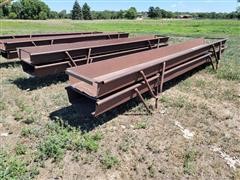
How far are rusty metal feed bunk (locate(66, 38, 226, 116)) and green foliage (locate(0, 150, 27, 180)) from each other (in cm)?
121

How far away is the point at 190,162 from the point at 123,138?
3.44 feet

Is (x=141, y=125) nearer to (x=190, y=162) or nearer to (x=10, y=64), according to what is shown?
(x=190, y=162)

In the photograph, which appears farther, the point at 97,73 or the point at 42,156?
the point at 97,73

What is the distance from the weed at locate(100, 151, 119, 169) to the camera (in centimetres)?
338

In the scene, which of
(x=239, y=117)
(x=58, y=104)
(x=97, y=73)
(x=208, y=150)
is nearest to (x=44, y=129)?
(x=58, y=104)

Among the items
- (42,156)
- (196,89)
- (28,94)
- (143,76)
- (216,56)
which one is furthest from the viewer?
(216,56)

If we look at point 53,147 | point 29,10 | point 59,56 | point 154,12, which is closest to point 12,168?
point 53,147

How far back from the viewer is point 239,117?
15.8 feet

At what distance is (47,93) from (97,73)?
1.36m

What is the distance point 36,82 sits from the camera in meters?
6.76

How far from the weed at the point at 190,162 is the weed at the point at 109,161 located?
2.78ft

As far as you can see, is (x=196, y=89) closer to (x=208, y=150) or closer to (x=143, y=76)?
(x=143, y=76)

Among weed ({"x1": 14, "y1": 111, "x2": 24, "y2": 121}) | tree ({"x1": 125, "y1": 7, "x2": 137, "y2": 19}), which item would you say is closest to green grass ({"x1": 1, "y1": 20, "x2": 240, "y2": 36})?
weed ({"x1": 14, "y1": 111, "x2": 24, "y2": 121})

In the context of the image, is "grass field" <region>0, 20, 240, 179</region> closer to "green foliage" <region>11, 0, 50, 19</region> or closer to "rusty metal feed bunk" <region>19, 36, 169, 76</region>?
"rusty metal feed bunk" <region>19, 36, 169, 76</region>
